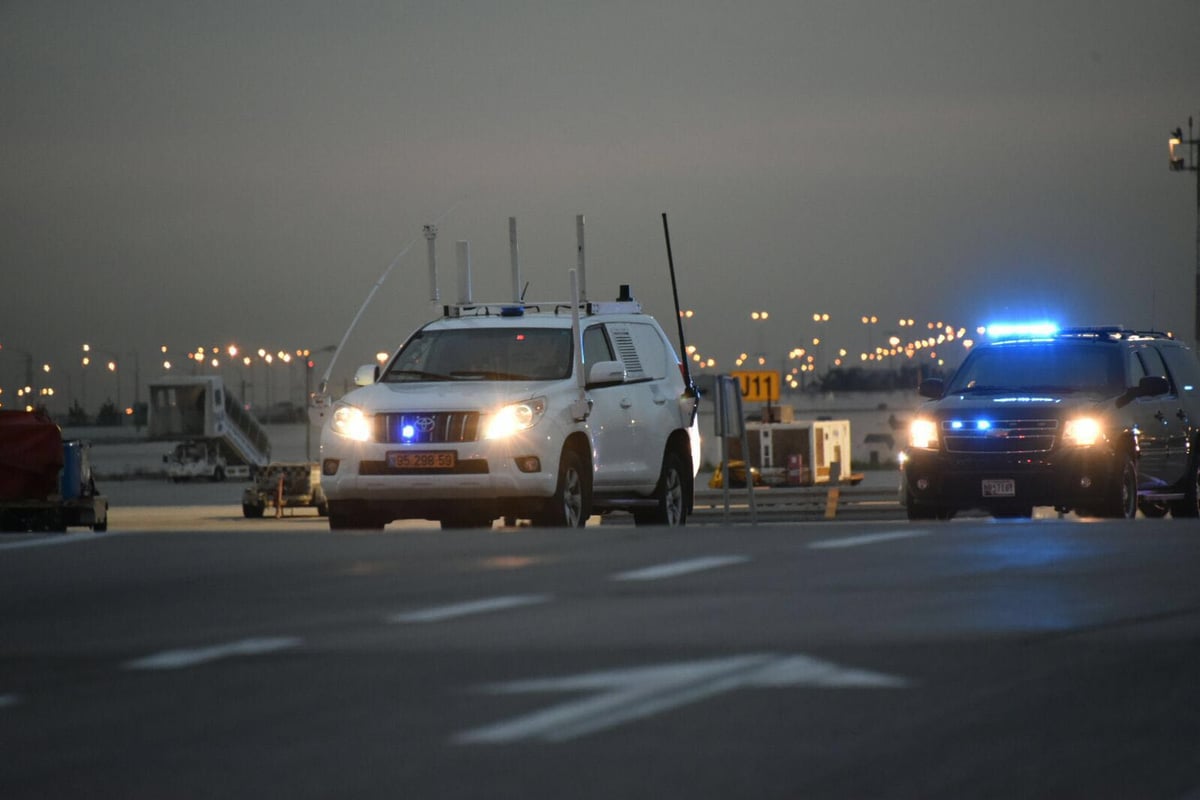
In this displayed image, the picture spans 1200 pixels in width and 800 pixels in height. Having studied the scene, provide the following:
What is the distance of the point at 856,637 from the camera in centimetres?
529

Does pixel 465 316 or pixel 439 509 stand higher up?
pixel 465 316

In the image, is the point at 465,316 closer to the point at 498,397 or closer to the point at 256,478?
the point at 498,397

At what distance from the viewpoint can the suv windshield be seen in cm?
1534

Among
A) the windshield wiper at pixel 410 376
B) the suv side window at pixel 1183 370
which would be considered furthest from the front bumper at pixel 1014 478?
the windshield wiper at pixel 410 376

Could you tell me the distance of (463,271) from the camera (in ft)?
58.2

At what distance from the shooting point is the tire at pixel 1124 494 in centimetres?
1655

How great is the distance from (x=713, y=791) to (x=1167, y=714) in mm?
1290

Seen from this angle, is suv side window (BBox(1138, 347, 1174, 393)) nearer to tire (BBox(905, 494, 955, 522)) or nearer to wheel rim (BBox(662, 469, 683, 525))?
tire (BBox(905, 494, 955, 522))

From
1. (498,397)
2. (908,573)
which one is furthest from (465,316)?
(908,573)

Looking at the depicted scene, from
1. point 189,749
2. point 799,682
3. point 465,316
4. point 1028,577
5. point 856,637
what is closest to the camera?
point 189,749

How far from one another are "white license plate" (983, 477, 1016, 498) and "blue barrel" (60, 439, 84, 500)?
16.9 m

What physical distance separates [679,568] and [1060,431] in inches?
444

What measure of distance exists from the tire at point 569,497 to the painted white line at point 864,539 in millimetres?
7649

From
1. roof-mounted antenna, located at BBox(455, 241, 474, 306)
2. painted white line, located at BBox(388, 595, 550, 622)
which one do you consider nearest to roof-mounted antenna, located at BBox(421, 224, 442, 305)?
roof-mounted antenna, located at BBox(455, 241, 474, 306)
